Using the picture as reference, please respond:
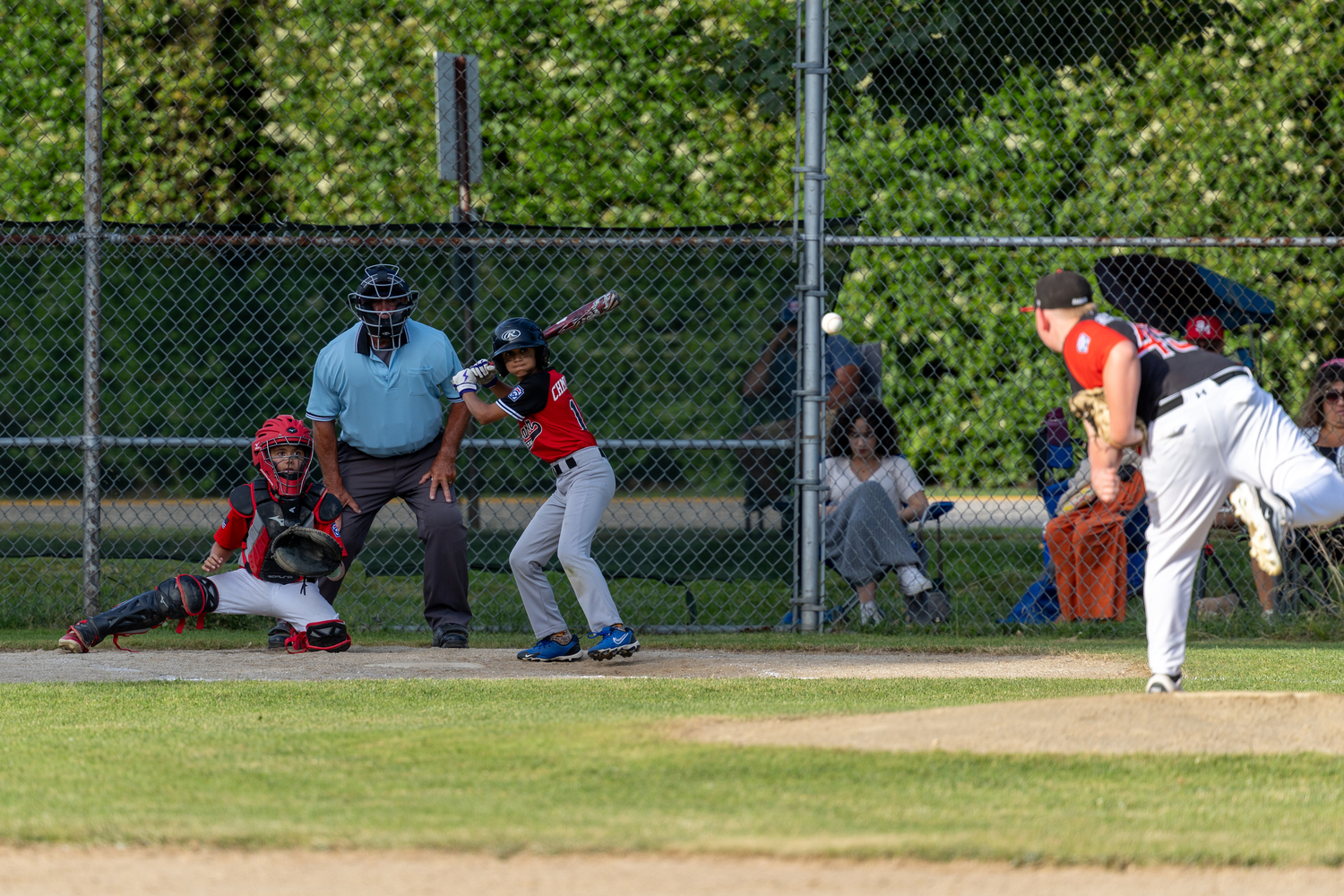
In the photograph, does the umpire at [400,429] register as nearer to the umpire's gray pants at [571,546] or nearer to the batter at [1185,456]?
the umpire's gray pants at [571,546]

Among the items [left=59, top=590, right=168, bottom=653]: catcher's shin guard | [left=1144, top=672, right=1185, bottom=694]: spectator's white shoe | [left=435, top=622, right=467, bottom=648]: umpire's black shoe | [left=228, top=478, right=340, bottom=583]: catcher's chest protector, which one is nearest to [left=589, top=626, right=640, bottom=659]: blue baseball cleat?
[left=435, top=622, right=467, bottom=648]: umpire's black shoe

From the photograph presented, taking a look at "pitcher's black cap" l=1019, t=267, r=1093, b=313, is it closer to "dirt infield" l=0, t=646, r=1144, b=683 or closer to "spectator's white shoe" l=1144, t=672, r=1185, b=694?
"spectator's white shoe" l=1144, t=672, r=1185, b=694

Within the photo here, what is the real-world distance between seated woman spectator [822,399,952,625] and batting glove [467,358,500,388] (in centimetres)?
192

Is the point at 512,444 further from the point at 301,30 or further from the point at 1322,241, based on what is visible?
the point at 301,30

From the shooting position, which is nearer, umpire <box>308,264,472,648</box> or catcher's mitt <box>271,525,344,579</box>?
catcher's mitt <box>271,525,344,579</box>

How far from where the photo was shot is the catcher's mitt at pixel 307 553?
7.10 meters

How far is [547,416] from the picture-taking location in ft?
22.6

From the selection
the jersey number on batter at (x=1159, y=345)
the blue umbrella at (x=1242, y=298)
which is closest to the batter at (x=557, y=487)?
the jersey number on batter at (x=1159, y=345)

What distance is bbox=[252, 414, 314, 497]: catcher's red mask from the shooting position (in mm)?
7191

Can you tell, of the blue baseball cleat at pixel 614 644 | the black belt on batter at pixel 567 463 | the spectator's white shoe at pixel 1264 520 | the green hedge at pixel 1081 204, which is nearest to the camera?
the spectator's white shoe at pixel 1264 520

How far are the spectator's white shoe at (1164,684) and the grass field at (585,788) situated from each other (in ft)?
2.42

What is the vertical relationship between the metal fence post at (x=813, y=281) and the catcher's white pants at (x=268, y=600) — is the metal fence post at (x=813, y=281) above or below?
above

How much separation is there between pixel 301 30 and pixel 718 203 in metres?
4.06

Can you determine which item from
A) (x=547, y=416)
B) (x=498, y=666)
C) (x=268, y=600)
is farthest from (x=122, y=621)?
(x=547, y=416)
